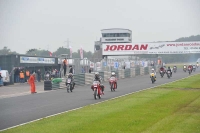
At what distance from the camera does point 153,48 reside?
7669 cm

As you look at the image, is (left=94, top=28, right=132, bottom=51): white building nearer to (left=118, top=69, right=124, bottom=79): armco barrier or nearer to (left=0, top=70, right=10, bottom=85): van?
(left=118, top=69, right=124, bottom=79): armco barrier

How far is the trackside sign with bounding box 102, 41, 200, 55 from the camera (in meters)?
74.6

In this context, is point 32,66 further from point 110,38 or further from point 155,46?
point 110,38

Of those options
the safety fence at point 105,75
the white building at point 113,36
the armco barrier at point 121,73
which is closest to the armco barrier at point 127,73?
the safety fence at point 105,75

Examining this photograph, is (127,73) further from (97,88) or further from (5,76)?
(97,88)

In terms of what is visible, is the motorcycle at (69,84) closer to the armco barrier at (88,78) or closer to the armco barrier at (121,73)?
the armco barrier at (88,78)

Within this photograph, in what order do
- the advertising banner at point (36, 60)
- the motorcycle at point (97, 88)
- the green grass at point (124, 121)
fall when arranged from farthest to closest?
the advertising banner at point (36, 60) < the motorcycle at point (97, 88) < the green grass at point (124, 121)


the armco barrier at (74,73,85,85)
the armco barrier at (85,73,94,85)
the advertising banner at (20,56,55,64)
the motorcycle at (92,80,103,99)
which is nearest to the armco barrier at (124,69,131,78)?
the advertising banner at (20,56,55,64)

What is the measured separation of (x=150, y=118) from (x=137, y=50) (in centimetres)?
6454

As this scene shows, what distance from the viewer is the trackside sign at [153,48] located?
245 ft

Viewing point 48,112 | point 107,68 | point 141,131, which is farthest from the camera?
point 107,68

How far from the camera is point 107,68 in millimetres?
51219

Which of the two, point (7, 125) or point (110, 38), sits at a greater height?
point (110, 38)

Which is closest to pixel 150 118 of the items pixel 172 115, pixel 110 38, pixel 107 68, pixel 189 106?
pixel 172 115
